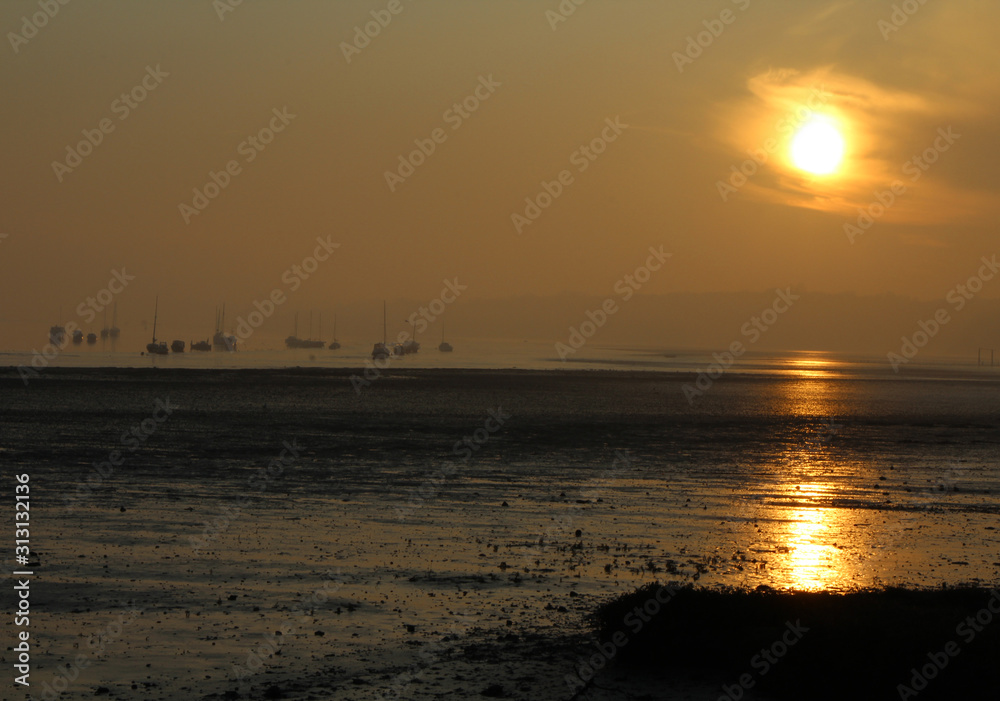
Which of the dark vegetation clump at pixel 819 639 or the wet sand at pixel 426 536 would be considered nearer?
the dark vegetation clump at pixel 819 639

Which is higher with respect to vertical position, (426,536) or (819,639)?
(426,536)

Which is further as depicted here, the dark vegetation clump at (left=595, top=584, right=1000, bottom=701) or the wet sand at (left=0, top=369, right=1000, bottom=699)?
the wet sand at (left=0, top=369, right=1000, bottom=699)

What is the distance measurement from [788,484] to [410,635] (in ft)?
77.2

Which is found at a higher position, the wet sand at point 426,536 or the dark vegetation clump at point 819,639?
the wet sand at point 426,536

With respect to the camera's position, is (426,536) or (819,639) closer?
(819,639)

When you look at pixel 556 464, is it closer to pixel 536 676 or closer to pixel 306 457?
A: pixel 306 457

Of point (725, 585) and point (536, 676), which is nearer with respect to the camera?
point (536, 676)

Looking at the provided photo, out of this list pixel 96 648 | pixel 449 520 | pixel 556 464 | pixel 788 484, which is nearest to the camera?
pixel 96 648

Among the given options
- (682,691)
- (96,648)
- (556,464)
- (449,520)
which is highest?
(556,464)

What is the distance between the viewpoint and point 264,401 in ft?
250

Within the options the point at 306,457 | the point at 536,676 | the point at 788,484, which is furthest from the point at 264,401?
the point at 536,676

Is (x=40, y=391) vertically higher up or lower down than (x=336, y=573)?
higher up

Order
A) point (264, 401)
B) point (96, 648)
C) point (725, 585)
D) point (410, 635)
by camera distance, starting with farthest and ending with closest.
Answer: point (264, 401) < point (725, 585) < point (410, 635) < point (96, 648)

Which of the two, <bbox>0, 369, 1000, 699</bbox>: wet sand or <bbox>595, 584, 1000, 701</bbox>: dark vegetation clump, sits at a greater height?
<bbox>0, 369, 1000, 699</bbox>: wet sand
